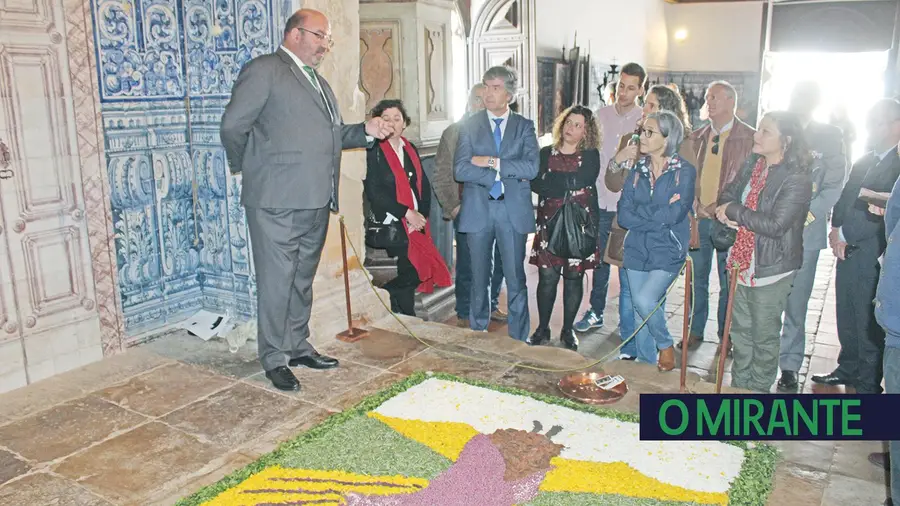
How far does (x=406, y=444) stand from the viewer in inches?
119

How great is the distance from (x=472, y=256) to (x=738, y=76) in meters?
12.8

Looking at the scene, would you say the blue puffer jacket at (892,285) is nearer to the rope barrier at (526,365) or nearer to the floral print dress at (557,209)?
the rope barrier at (526,365)

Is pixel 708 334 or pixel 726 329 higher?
pixel 726 329

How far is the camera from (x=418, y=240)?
506 centimetres

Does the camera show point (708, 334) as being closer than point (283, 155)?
No

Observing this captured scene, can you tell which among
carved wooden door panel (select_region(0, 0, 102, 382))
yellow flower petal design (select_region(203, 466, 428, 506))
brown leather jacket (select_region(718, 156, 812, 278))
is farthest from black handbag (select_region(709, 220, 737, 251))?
carved wooden door panel (select_region(0, 0, 102, 382))

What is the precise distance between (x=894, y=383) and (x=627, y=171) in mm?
2546

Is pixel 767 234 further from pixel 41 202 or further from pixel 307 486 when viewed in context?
pixel 41 202

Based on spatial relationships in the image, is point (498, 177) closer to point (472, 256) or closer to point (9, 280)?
point (472, 256)

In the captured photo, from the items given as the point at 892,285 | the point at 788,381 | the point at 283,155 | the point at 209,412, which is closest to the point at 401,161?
the point at 283,155

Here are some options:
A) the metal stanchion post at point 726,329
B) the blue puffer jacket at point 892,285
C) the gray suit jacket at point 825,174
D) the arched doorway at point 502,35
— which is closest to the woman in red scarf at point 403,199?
the metal stanchion post at point 726,329

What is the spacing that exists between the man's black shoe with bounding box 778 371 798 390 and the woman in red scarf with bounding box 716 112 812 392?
0.52 m

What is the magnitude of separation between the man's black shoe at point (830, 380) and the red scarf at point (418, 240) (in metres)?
2.42

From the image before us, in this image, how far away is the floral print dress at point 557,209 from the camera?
4.62 metres
